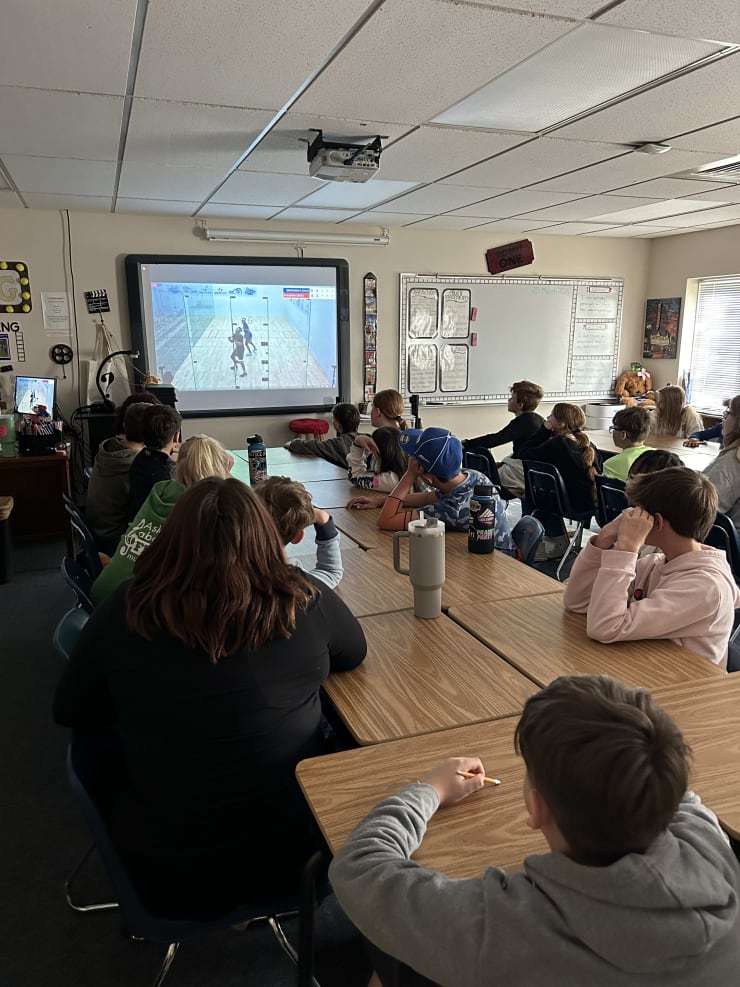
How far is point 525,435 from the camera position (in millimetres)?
5355

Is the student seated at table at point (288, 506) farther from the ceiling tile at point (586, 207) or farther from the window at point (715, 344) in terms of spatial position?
the window at point (715, 344)

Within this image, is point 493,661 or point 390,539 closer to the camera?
point 493,661

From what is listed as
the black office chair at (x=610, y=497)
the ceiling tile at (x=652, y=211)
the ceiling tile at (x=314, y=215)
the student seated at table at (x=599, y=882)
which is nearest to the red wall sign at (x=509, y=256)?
the ceiling tile at (x=652, y=211)

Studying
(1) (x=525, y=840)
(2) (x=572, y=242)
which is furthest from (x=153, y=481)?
(2) (x=572, y=242)

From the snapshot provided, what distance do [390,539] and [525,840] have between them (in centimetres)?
185

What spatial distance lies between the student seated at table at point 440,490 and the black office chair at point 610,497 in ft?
4.28

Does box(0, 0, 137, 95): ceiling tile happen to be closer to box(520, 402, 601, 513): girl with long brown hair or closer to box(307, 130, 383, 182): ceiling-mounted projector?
box(307, 130, 383, 182): ceiling-mounted projector

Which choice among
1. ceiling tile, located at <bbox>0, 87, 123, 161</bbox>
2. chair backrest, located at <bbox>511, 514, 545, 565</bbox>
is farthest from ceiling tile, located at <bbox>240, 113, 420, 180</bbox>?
chair backrest, located at <bbox>511, 514, 545, 565</bbox>

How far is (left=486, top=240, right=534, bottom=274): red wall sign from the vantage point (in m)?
6.09

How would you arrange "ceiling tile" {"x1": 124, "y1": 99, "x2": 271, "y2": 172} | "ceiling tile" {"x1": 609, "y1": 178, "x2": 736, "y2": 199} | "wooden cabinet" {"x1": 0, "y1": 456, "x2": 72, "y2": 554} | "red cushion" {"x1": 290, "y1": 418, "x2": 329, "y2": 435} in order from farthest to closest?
1. "red cushion" {"x1": 290, "y1": 418, "x2": 329, "y2": 435}
2. "wooden cabinet" {"x1": 0, "y1": 456, "x2": 72, "y2": 554}
3. "ceiling tile" {"x1": 609, "y1": 178, "x2": 736, "y2": 199}
4. "ceiling tile" {"x1": 124, "y1": 99, "x2": 271, "y2": 172}

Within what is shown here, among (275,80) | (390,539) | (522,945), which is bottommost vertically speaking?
(390,539)

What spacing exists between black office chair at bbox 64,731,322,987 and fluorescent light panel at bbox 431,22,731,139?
2559 mm

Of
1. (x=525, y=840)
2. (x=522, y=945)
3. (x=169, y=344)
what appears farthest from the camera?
(x=169, y=344)

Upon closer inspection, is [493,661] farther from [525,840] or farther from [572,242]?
[572,242]
